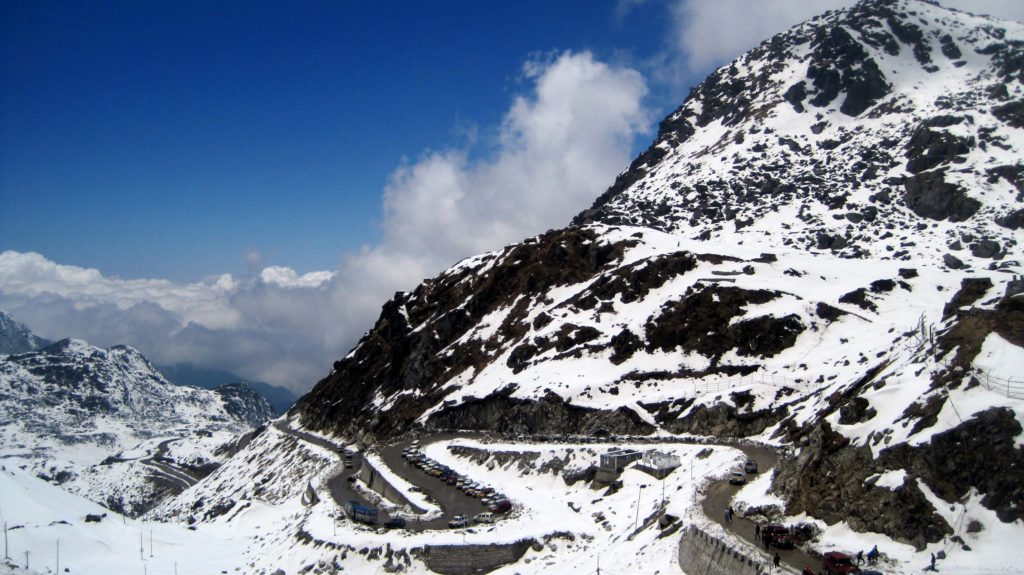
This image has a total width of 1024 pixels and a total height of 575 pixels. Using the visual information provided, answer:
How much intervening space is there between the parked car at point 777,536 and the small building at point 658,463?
20.0m

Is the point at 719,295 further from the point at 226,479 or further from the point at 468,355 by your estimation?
the point at 226,479

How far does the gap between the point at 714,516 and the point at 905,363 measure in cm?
1269

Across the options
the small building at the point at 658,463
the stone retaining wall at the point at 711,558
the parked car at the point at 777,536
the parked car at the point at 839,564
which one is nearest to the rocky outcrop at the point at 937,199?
the small building at the point at 658,463

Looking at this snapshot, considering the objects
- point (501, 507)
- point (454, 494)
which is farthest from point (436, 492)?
point (501, 507)

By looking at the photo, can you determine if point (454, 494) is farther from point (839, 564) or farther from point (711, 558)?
point (839, 564)

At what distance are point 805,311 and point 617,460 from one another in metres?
36.2

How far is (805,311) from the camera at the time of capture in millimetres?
76125

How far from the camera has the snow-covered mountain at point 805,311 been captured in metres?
28.4

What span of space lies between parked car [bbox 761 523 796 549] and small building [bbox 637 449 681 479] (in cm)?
2001

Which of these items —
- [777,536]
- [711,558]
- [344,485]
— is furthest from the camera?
[344,485]

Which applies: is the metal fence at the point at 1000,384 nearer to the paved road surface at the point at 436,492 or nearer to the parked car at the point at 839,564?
the parked car at the point at 839,564

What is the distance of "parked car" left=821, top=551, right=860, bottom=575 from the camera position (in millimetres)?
23672

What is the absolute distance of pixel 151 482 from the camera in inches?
7549

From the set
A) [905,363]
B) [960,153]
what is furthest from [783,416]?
[960,153]
